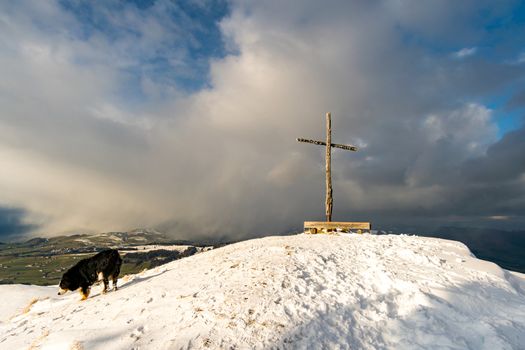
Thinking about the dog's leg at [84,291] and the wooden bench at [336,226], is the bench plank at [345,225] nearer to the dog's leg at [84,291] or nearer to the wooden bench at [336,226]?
the wooden bench at [336,226]

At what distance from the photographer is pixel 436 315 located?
1112 cm

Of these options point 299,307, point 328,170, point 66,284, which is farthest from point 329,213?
point 66,284

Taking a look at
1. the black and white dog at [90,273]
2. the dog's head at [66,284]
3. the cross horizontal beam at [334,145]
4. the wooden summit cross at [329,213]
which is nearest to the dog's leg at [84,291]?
the black and white dog at [90,273]

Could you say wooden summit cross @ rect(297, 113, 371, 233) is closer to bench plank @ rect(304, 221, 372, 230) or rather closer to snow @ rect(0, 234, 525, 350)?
bench plank @ rect(304, 221, 372, 230)

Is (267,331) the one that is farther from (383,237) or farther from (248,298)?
(383,237)

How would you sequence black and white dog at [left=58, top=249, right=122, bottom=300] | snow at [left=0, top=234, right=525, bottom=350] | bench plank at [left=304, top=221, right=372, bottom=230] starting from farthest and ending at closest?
bench plank at [left=304, top=221, right=372, bottom=230] < black and white dog at [left=58, top=249, right=122, bottom=300] < snow at [left=0, top=234, right=525, bottom=350]

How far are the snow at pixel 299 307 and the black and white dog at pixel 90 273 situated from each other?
80cm

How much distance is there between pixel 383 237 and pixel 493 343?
11732mm

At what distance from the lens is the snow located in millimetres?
Result: 9516

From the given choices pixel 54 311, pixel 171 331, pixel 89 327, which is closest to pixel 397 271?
pixel 171 331

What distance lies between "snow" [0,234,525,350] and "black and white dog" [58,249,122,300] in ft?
2.62

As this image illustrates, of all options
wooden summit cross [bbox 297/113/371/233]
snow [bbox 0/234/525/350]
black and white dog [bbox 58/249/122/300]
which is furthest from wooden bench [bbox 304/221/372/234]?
black and white dog [bbox 58/249/122/300]

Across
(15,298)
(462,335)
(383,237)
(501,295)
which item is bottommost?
(15,298)

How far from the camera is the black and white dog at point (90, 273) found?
15117 mm
